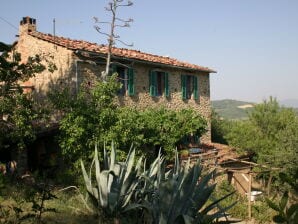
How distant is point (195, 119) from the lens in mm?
13719

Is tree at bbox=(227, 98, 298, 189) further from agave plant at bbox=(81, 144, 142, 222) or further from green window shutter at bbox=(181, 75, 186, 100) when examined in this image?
agave plant at bbox=(81, 144, 142, 222)

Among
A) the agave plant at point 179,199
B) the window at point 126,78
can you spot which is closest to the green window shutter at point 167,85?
the window at point 126,78

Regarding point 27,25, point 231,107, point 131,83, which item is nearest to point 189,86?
point 131,83

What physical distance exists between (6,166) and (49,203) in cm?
375

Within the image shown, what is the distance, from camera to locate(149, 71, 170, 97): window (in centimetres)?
1444

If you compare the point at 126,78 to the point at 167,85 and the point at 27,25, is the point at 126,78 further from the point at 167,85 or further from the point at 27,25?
the point at 27,25

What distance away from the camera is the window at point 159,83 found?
14.4m

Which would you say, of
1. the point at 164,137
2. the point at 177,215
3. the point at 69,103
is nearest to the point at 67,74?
the point at 69,103

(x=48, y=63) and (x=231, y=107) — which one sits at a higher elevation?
(x=231, y=107)

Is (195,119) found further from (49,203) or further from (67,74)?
(49,203)

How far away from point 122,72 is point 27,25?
3.86 m

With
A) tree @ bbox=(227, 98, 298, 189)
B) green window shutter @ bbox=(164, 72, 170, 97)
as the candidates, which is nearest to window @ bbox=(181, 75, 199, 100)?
green window shutter @ bbox=(164, 72, 170, 97)

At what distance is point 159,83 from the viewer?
48.9 feet

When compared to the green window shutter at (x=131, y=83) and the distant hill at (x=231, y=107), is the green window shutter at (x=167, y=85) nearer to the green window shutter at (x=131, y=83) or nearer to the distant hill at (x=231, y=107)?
the green window shutter at (x=131, y=83)
